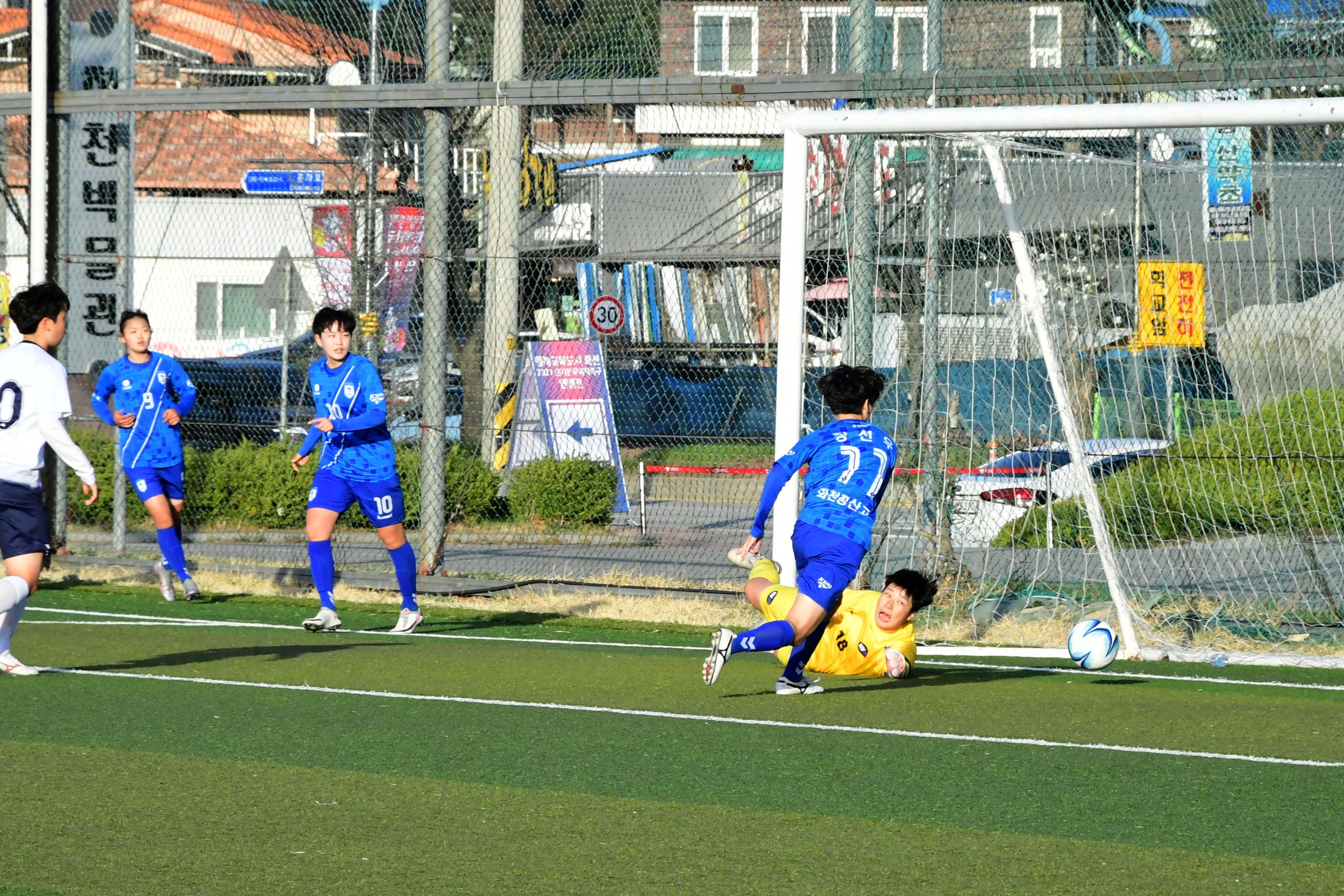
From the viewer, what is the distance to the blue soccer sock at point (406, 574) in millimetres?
9930

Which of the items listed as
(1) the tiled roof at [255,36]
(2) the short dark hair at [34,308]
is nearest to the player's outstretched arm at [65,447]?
(2) the short dark hair at [34,308]

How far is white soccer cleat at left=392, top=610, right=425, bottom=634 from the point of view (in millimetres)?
9930

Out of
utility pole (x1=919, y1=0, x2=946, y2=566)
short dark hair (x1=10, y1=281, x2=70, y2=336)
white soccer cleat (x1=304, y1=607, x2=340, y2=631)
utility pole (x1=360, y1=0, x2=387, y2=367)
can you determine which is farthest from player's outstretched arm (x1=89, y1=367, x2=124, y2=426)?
utility pole (x1=919, y1=0, x2=946, y2=566)

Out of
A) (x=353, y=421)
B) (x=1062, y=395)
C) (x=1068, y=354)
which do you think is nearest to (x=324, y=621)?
(x=353, y=421)

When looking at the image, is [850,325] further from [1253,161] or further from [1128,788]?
[1128,788]

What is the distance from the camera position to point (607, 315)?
1221cm

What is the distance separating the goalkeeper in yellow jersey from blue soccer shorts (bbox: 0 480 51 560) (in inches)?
134

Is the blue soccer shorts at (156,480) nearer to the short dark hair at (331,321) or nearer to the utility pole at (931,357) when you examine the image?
the short dark hair at (331,321)

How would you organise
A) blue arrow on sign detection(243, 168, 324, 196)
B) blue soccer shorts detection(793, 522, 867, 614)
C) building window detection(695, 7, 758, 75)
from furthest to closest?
1. blue arrow on sign detection(243, 168, 324, 196)
2. building window detection(695, 7, 758, 75)
3. blue soccer shorts detection(793, 522, 867, 614)

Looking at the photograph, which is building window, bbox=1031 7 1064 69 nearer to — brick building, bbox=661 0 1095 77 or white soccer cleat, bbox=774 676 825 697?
brick building, bbox=661 0 1095 77

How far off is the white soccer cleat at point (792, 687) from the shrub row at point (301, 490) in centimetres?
463

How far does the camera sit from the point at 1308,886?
419 centimetres

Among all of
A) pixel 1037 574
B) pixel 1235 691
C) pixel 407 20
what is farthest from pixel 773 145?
pixel 1235 691

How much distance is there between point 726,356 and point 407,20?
359 centimetres
